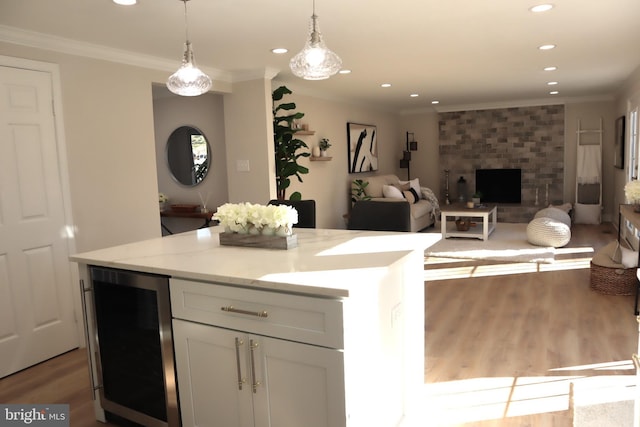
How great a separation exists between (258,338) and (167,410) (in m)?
0.71

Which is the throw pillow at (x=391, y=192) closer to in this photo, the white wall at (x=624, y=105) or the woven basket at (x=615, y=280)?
the white wall at (x=624, y=105)

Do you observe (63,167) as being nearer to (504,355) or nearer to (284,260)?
(284,260)

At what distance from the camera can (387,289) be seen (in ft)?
6.88

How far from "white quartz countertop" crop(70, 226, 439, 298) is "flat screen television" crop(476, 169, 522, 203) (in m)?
7.62

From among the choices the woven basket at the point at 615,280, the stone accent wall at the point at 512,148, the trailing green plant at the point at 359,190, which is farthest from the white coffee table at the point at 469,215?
the woven basket at the point at 615,280

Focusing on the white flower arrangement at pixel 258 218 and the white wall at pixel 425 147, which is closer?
the white flower arrangement at pixel 258 218

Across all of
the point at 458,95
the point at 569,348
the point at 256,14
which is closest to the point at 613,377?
the point at 569,348

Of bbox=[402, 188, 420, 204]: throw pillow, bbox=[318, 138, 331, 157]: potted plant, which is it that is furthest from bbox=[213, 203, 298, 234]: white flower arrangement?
bbox=[402, 188, 420, 204]: throw pillow

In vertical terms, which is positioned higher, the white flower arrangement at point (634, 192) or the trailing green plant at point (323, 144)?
the trailing green plant at point (323, 144)

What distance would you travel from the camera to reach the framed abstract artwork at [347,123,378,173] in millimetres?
8070

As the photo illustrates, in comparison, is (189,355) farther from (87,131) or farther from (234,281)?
(87,131)

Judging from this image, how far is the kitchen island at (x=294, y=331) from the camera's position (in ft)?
5.89

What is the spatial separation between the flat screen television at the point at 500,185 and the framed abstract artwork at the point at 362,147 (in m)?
2.36

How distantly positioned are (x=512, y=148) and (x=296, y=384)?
29.1 feet
